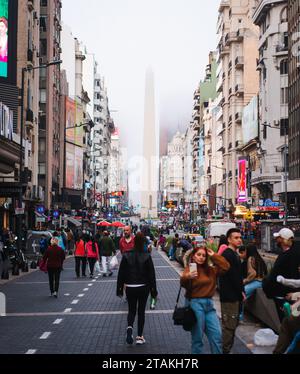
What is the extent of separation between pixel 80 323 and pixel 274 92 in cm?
6858

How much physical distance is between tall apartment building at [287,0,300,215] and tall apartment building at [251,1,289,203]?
10.2 m

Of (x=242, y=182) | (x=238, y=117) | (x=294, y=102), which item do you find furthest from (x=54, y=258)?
(x=238, y=117)

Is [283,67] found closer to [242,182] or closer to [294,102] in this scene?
[294,102]

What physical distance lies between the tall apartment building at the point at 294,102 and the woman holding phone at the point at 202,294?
53981 mm

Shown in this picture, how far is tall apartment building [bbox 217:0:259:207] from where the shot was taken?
11019cm

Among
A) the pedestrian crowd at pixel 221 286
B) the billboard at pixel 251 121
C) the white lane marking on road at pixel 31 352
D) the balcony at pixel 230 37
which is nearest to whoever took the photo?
the pedestrian crowd at pixel 221 286

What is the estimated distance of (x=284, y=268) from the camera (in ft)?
33.7

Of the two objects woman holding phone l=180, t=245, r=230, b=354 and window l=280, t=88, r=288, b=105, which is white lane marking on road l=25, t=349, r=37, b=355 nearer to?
woman holding phone l=180, t=245, r=230, b=354

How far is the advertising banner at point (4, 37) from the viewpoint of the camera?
49.2 meters

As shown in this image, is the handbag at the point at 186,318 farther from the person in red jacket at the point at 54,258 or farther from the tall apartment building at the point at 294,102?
the tall apartment building at the point at 294,102

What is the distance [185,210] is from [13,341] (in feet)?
602

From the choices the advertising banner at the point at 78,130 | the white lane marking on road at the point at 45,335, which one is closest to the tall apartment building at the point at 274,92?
the advertising banner at the point at 78,130

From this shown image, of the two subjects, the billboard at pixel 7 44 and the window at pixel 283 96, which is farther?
the window at pixel 283 96
